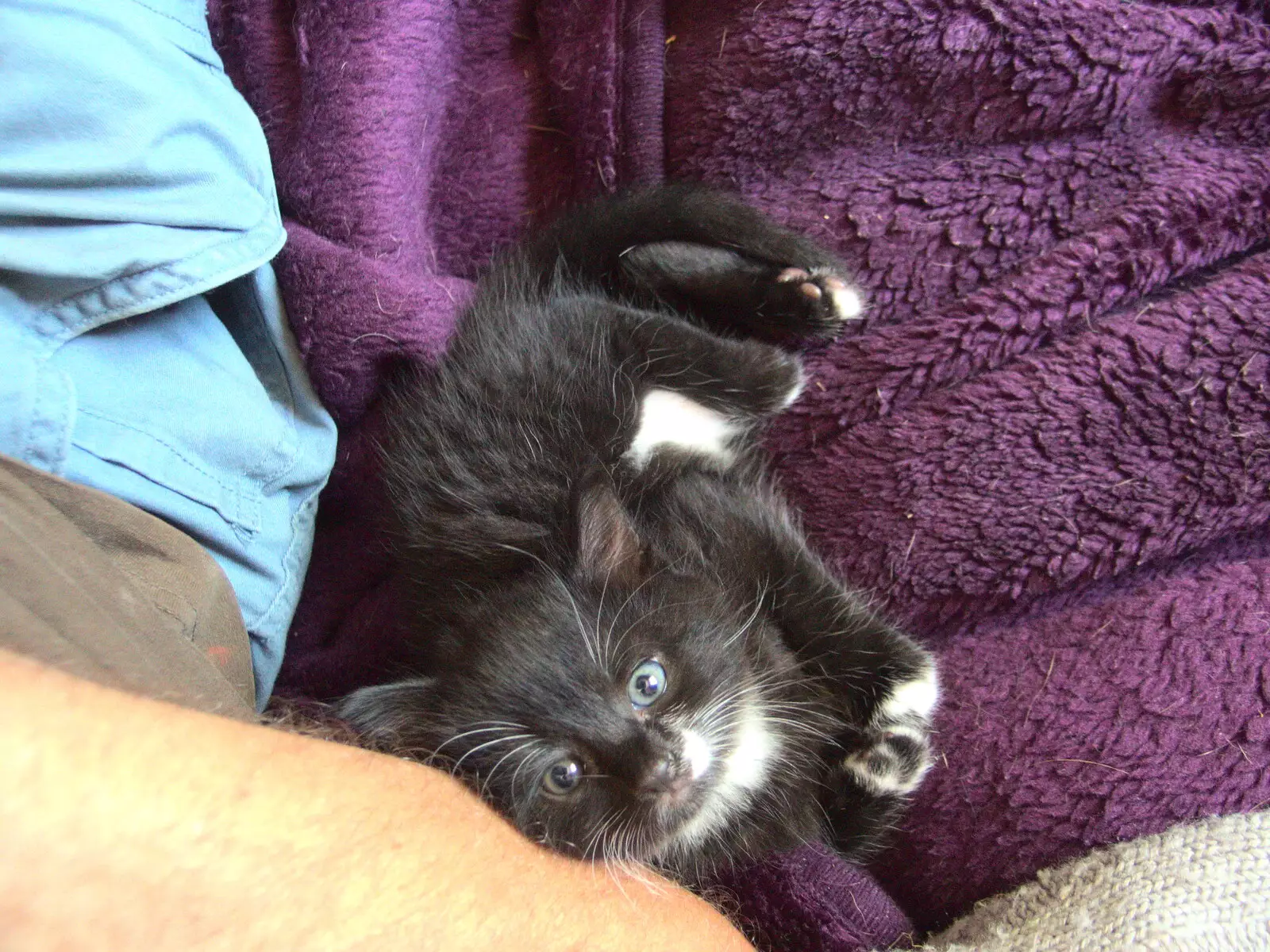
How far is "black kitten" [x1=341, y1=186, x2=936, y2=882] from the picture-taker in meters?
1.19

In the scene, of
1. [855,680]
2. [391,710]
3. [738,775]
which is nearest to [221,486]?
[391,710]

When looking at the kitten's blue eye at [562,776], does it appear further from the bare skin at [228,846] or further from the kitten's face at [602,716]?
Answer: the bare skin at [228,846]

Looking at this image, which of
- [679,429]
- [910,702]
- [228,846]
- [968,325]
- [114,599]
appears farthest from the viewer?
[679,429]

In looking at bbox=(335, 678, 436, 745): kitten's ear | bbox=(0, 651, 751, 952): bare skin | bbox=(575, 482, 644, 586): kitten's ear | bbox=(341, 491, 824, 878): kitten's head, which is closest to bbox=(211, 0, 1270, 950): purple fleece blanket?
bbox=(341, 491, 824, 878): kitten's head

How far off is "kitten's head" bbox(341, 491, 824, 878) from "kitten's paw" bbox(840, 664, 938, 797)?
113 mm

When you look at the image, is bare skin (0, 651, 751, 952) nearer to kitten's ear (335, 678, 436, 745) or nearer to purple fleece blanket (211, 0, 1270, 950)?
kitten's ear (335, 678, 436, 745)

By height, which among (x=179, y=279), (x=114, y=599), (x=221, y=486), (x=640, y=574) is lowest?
(x=640, y=574)

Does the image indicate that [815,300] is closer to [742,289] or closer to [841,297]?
[841,297]

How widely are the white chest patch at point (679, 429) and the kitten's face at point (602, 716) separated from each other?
0.28m

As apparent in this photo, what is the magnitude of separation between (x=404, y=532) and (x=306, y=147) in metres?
0.67

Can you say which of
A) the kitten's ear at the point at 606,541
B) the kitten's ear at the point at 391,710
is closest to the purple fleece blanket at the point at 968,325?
the kitten's ear at the point at 391,710

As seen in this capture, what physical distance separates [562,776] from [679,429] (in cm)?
61

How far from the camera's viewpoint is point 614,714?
3.84 ft

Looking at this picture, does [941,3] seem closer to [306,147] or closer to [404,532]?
[306,147]
